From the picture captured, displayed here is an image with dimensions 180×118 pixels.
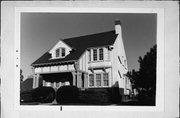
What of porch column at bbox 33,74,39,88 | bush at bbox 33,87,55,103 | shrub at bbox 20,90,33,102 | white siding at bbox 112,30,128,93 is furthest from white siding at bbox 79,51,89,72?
shrub at bbox 20,90,33,102

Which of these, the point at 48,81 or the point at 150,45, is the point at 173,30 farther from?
the point at 48,81

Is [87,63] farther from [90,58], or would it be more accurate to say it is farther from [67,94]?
[67,94]

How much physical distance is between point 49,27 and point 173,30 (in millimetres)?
1999

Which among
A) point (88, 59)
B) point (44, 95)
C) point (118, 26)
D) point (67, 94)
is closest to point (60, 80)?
point (67, 94)

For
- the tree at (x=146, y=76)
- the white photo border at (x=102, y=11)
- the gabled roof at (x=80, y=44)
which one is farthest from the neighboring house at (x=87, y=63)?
the white photo border at (x=102, y=11)

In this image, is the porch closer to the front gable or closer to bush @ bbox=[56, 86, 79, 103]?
bush @ bbox=[56, 86, 79, 103]

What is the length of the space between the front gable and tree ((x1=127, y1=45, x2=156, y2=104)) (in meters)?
1.09

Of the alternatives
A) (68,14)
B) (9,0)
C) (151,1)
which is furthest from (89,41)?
(9,0)

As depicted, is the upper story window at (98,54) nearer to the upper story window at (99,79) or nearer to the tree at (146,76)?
the upper story window at (99,79)

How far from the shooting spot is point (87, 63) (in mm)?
4137

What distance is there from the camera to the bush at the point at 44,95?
4188 mm

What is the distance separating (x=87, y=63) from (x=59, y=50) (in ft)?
1.67

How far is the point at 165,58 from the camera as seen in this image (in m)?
4.03

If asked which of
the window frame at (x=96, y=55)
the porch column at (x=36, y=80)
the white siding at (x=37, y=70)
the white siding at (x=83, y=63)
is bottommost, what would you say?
the porch column at (x=36, y=80)
